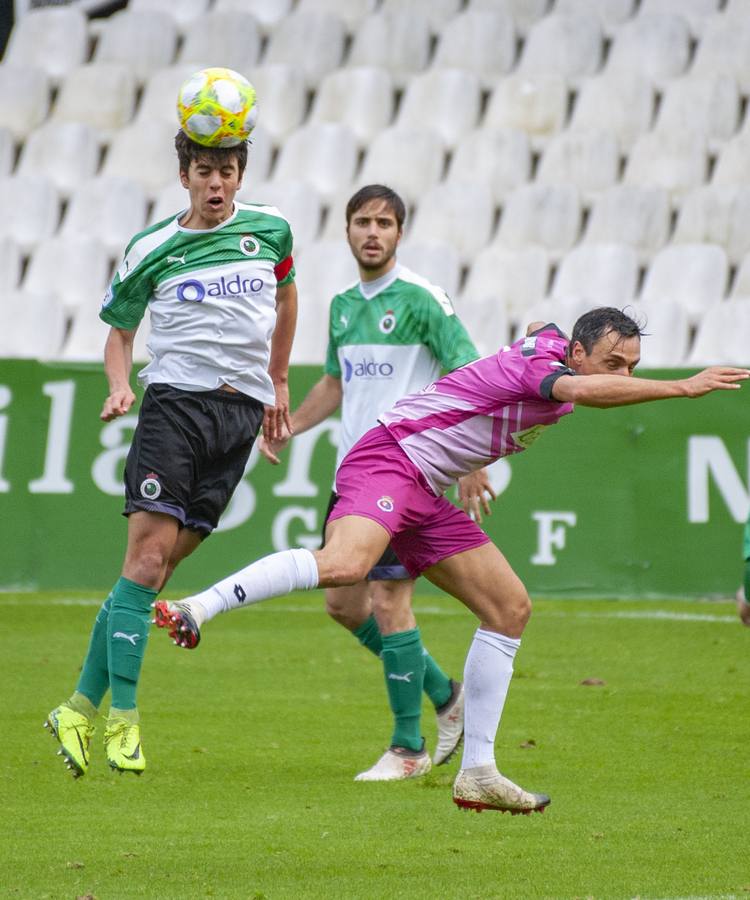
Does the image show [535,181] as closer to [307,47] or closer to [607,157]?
[607,157]

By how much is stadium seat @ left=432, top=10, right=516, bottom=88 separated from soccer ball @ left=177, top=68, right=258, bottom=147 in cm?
1197

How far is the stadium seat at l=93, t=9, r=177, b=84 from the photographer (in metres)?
18.0

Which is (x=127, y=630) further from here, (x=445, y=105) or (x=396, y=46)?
(x=396, y=46)

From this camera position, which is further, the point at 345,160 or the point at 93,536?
the point at 345,160

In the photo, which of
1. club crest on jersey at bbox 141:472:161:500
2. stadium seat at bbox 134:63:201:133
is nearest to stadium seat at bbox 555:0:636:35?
stadium seat at bbox 134:63:201:133

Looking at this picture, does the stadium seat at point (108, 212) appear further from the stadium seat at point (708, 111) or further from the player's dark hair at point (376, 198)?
the player's dark hair at point (376, 198)

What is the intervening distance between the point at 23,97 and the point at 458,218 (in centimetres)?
552

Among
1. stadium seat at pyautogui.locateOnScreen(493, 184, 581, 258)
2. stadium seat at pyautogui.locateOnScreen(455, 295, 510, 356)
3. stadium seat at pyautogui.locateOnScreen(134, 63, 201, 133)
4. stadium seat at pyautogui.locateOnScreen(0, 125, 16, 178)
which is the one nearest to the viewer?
stadium seat at pyautogui.locateOnScreen(455, 295, 510, 356)

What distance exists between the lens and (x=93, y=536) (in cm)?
1183

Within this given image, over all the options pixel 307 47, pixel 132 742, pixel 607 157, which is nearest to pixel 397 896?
pixel 132 742

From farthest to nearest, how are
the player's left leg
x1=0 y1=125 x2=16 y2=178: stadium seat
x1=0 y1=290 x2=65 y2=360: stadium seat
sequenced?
x1=0 y1=125 x2=16 y2=178: stadium seat
x1=0 y1=290 x2=65 y2=360: stadium seat
the player's left leg

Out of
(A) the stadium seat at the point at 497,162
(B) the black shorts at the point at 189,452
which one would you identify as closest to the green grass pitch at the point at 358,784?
(B) the black shorts at the point at 189,452

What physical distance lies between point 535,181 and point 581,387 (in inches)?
455

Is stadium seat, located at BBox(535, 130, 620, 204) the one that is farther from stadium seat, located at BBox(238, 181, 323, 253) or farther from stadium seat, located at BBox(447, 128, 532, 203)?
stadium seat, located at BBox(238, 181, 323, 253)
